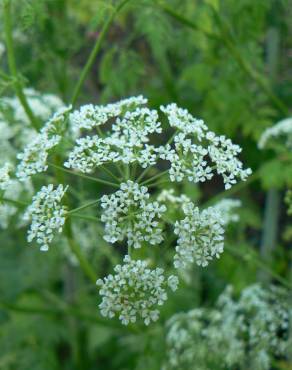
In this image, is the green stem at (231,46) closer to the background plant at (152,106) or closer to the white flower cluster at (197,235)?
the background plant at (152,106)

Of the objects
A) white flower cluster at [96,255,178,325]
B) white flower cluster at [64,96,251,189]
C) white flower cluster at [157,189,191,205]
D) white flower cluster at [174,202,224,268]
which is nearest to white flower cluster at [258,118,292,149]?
white flower cluster at [157,189,191,205]

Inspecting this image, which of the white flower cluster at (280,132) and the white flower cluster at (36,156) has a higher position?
the white flower cluster at (280,132)

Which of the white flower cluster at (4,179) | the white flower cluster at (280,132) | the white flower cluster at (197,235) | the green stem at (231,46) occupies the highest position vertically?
the green stem at (231,46)

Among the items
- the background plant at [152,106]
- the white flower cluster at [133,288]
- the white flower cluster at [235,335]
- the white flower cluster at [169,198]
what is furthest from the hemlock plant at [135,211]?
the white flower cluster at [235,335]

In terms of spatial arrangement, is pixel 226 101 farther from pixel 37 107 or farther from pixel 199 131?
pixel 199 131

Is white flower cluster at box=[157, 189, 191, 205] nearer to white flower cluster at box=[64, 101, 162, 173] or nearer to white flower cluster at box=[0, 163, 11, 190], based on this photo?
white flower cluster at box=[64, 101, 162, 173]

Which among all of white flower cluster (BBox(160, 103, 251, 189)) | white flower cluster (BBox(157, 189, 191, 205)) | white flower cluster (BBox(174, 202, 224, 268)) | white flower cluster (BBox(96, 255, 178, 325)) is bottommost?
white flower cluster (BBox(96, 255, 178, 325))

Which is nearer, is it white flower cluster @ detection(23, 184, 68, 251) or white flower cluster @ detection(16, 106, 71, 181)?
white flower cluster @ detection(23, 184, 68, 251)

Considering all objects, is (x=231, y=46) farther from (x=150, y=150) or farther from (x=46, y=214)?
(x=46, y=214)
